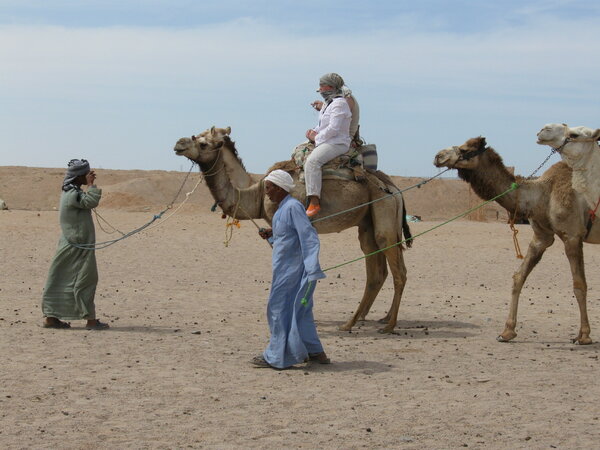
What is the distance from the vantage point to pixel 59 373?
818 centimetres

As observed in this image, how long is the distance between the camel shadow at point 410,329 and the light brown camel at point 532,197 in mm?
901

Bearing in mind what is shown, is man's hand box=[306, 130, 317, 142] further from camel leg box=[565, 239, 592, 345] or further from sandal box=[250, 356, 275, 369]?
sandal box=[250, 356, 275, 369]

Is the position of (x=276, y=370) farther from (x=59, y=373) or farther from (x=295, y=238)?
(x=59, y=373)

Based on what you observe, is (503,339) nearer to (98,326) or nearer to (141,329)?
(141,329)

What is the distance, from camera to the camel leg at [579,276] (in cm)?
989

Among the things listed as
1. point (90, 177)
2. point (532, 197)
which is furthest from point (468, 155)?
point (90, 177)

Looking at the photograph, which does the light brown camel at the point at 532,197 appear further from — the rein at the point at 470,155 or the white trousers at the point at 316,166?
the white trousers at the point at 316,166

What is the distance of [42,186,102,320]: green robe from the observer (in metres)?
10.5

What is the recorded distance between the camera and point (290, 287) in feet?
27.6

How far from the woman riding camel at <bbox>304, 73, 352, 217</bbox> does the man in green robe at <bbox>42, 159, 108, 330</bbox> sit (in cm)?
242

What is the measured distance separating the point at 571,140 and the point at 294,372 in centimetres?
386

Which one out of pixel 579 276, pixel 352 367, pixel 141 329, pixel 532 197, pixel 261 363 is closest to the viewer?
pixel 261 363

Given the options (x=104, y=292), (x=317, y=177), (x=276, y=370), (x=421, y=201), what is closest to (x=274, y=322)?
(x=276, y=370)

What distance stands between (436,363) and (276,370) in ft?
5.47
